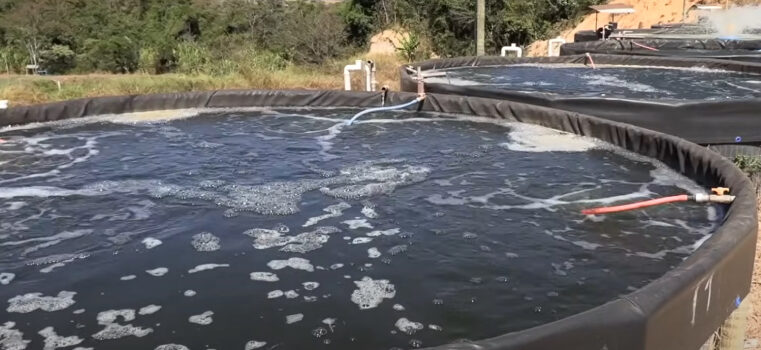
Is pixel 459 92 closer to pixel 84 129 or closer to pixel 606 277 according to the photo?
pixel 84 129

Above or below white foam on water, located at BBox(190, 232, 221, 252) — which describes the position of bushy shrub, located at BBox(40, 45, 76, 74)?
above

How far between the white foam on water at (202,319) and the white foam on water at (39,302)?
21.1 inches

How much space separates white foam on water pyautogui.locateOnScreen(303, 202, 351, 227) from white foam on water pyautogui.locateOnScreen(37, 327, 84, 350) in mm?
1344

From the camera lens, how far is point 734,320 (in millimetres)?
2900

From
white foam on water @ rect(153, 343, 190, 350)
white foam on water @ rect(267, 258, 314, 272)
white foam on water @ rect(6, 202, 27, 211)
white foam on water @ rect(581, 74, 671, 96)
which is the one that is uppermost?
white foam on water @ rect(581, 74, 671, 96)

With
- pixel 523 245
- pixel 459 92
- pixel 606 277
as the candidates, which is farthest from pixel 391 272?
pixel 459 92

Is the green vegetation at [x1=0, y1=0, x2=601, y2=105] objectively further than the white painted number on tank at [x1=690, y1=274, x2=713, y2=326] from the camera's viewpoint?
Yes

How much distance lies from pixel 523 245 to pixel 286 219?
4.10 feet

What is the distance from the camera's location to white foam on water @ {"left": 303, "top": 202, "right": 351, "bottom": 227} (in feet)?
11.6

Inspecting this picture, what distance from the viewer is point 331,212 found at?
367 cm

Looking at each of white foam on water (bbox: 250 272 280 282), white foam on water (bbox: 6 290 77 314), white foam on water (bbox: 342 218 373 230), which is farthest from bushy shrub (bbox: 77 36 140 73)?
white foam on water (bbox: 250 272 280 282)

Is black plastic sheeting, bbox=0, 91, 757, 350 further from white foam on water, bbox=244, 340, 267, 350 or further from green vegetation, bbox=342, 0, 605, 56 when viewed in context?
green vegetation, bbox=342, 0, 605, 56

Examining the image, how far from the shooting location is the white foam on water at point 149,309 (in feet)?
8.46

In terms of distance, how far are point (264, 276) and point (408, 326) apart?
0.76m
